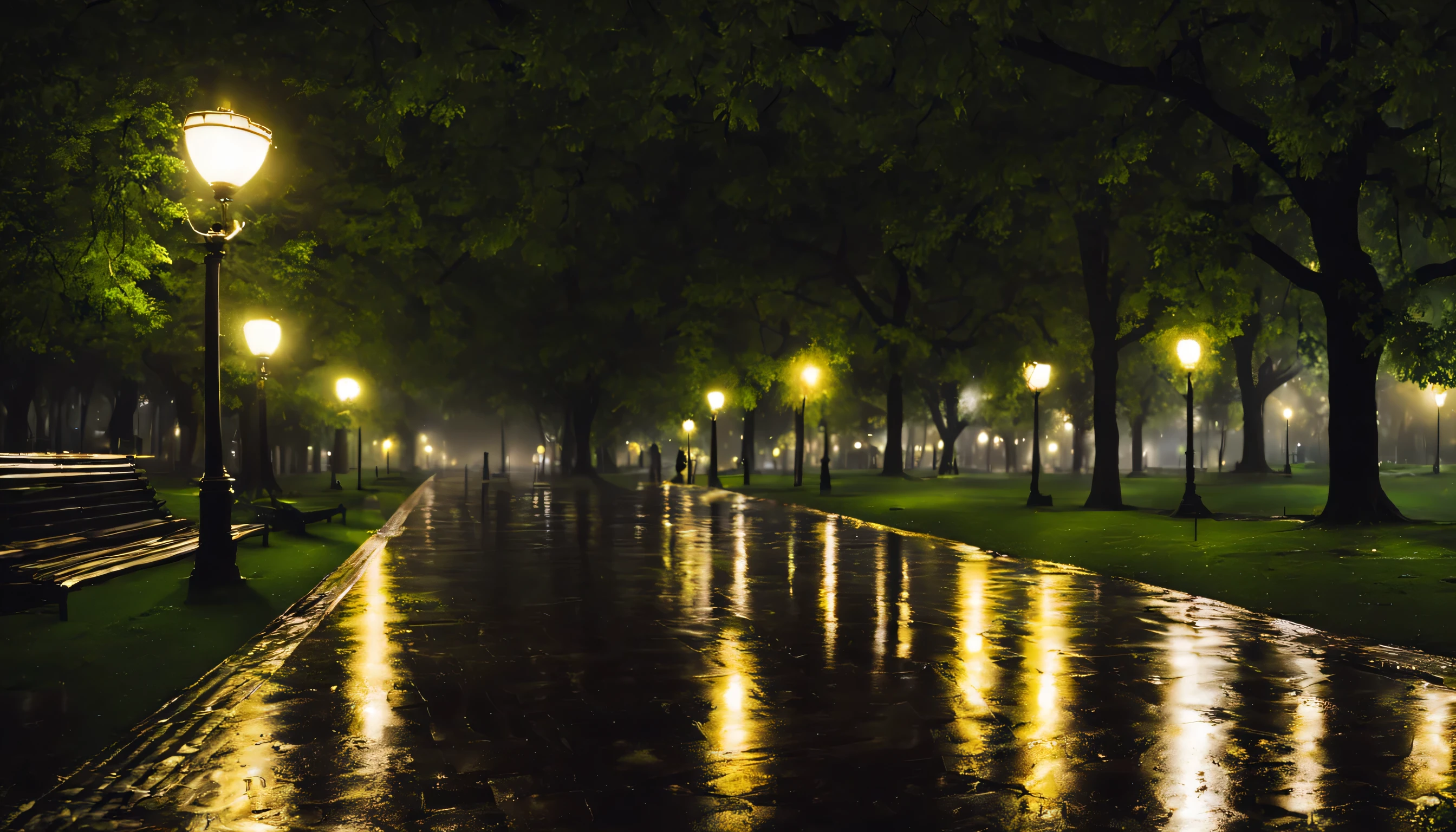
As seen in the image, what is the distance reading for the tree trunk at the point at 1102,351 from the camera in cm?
2981

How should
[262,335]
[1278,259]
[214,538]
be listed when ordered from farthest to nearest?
[1278,259], [262,335], [214,538]

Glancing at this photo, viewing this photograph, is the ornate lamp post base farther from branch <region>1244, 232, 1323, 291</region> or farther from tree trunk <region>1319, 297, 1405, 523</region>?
branch <region>1244, 232, 1323, 291</region>

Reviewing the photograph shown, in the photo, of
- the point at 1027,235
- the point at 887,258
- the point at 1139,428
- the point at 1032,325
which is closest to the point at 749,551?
the point at 1027,235

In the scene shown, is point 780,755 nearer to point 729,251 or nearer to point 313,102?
point 313,102

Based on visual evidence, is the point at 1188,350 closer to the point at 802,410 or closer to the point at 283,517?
the point at 283,517

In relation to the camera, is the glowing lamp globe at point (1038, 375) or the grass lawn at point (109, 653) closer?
the grass lawn at point (109, 653)

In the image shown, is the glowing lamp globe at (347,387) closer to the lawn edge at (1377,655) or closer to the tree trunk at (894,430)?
the tree trunk at (894,430)

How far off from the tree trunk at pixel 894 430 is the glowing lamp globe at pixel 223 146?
3803 centimetres

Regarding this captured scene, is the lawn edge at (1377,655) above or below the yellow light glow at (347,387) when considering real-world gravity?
below

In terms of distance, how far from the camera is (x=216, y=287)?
39.8ft

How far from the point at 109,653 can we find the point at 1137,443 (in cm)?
6696

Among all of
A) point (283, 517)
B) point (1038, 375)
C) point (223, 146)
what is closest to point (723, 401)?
point (1038, 375)

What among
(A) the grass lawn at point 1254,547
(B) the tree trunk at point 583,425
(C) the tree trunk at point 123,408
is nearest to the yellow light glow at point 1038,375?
(A) the grass lawn at point 1254,547

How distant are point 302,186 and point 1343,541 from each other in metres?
27.1
